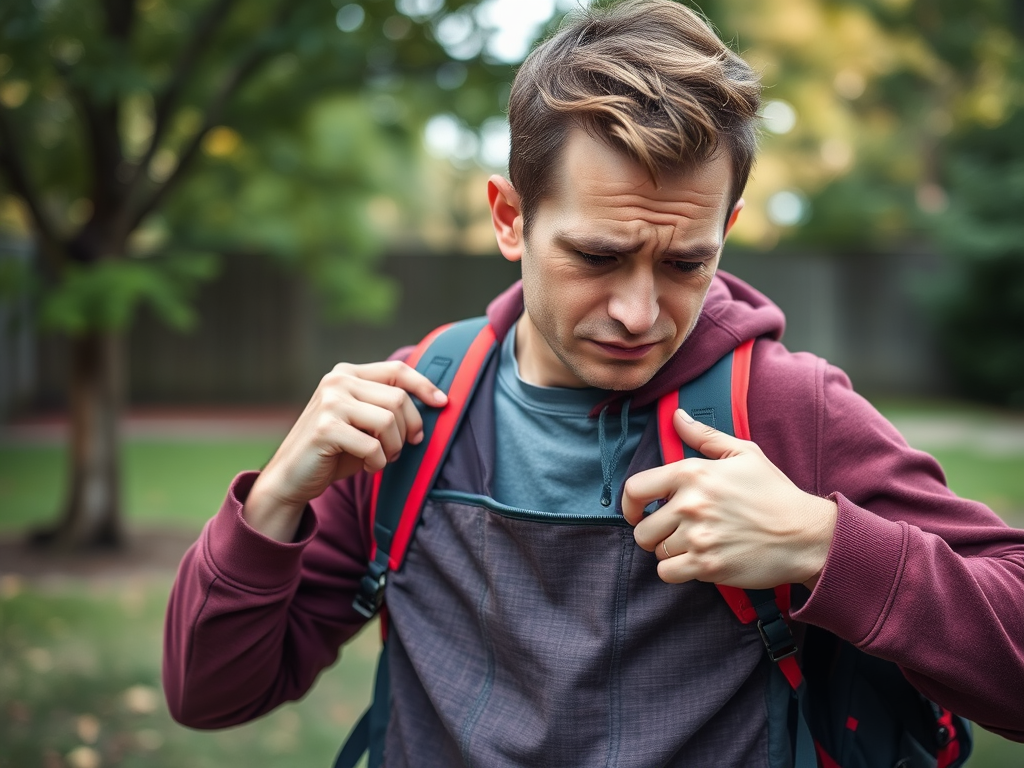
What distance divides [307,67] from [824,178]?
16.4 metres

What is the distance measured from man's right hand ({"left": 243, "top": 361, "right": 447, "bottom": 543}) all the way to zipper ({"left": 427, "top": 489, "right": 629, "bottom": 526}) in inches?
4.6

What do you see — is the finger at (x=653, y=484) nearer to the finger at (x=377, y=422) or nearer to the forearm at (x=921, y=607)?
the forearm at (x=921, y=607)

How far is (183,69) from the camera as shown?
6336 millimetres

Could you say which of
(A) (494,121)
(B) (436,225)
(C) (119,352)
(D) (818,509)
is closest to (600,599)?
(D) (818,509)

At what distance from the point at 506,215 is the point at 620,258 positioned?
1.08 feet

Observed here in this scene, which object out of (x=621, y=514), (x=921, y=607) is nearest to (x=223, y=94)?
(x=621, y=514)

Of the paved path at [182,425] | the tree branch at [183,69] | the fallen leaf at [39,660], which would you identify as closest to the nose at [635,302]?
the fallen leaf at [39,660]

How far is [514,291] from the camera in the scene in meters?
1.95

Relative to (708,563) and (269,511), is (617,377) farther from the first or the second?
(269,511)

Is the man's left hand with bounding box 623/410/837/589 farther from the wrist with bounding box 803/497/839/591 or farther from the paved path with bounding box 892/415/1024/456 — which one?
the paved path with bounding box 892/415/1024/456

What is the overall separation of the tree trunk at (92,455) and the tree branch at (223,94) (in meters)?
1.00

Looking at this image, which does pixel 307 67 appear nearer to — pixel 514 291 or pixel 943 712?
pixel 514 291

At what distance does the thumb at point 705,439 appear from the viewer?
1473mm

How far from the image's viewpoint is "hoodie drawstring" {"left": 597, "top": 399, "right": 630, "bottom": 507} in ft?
5.27
